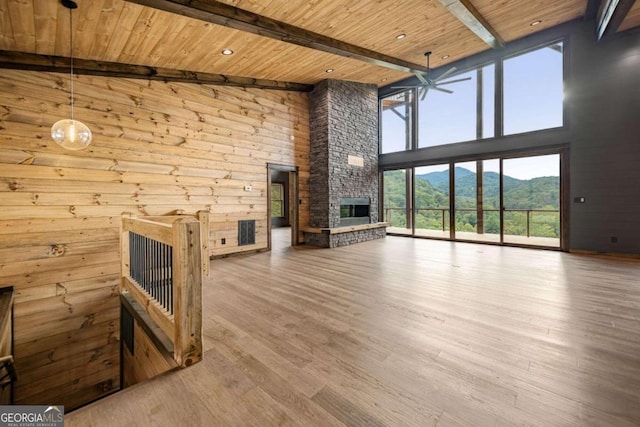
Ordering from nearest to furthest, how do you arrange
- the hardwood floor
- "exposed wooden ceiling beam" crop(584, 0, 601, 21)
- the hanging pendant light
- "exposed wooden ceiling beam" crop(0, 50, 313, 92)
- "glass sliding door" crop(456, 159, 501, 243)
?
the hardwood floor < the hanging pendant light < "exposed wooden ceiling beam" crop(0, 50, 313, 92) < "exposed wooden ceiling beam" crop(584, 0, 601, 21) < "glass sliding door" crop(456, 159, 501, 243)

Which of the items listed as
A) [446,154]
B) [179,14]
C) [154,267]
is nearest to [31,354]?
[154,267]

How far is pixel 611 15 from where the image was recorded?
427cm

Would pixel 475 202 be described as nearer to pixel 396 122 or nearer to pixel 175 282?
pixel 396 122

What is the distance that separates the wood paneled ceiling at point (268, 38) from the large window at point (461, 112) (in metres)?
1.07

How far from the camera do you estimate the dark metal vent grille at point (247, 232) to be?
227 inches

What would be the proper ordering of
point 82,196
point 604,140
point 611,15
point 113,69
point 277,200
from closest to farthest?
point 82,196
point 113,69
point 611,15
point 604,140
point 277,200

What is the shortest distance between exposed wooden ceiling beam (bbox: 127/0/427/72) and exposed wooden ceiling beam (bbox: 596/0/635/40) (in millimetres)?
3536

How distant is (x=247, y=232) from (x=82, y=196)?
9.16 feet

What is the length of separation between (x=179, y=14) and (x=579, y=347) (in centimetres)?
501

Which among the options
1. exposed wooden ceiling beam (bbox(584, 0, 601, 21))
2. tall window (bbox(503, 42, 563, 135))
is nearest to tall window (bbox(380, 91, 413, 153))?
tall window (bbox(503, 42, 563, 135))

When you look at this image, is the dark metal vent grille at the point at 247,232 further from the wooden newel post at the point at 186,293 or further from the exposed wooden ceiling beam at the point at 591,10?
the exposed wooden ceiling beam at the point at 591,10

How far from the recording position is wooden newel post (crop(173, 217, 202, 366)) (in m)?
1.91

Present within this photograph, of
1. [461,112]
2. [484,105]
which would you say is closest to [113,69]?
[461,112]

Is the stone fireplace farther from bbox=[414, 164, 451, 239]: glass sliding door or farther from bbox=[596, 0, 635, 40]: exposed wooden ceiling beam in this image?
bbox=[596, 0, 635, 40]: exposed wooden ceiling beam
